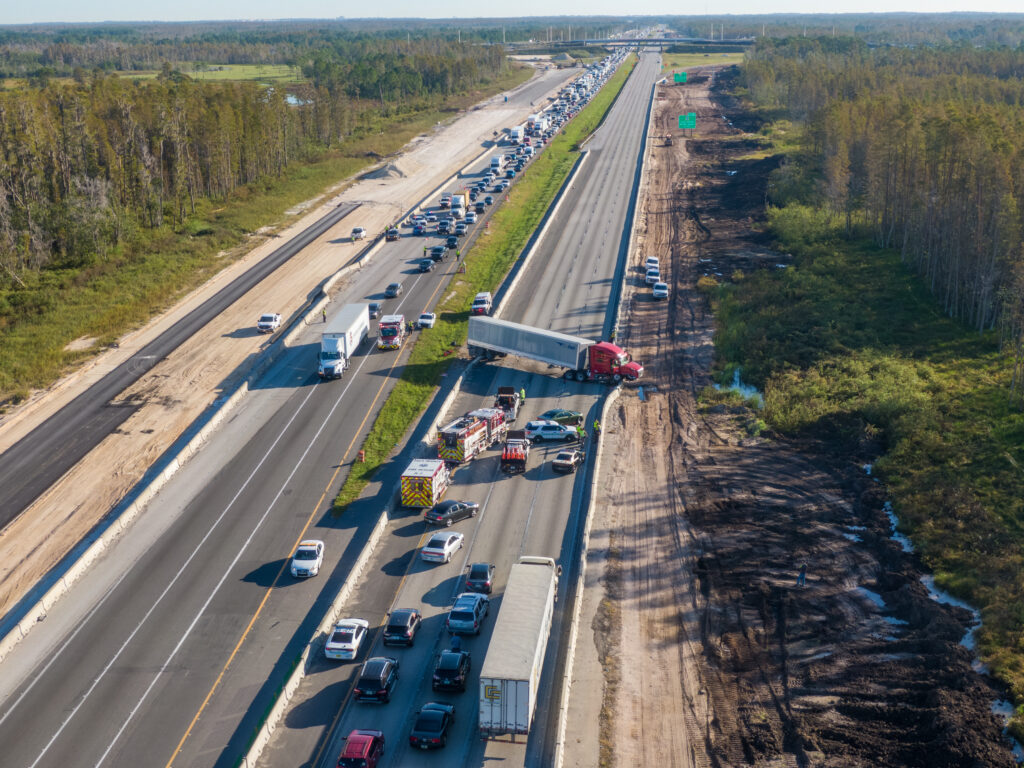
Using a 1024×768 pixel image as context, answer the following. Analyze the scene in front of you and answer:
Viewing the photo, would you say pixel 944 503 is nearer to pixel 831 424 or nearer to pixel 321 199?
pixel 831 424

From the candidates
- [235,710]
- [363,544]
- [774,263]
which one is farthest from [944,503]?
[774,263]

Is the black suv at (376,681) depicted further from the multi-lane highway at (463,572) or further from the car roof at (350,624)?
the car roof at (350,624)

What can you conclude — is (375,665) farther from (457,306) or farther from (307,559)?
(457,306)

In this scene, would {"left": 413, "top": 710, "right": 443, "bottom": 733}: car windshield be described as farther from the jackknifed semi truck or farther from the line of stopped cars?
the jackknifed semi truck

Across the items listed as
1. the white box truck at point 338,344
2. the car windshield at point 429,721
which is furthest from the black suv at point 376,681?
the white box truck at point 338,344

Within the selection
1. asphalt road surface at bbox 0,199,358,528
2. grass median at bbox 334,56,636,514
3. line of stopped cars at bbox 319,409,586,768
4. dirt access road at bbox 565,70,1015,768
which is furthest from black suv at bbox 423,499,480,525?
asphalt road surface at bbox 0,199,358,528
